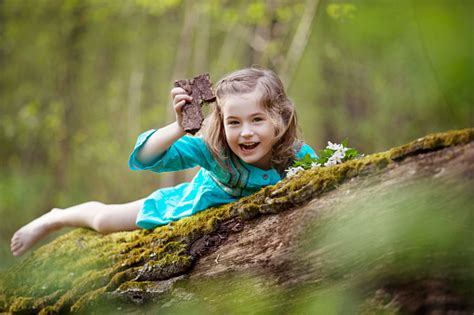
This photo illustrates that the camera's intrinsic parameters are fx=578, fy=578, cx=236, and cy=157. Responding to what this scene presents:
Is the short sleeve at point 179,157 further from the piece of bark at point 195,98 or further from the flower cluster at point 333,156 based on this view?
the flower cluster at point 333,156

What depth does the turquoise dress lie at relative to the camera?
304 cm

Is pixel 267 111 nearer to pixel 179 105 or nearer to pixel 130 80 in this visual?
pixel 179 105

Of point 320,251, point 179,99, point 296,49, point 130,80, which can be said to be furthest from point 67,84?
point 320,251

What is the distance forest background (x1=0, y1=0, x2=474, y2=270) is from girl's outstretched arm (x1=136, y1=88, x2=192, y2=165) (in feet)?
21.6

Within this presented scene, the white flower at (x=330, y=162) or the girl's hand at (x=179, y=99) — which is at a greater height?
the girl's hand at (x=179, y=99)

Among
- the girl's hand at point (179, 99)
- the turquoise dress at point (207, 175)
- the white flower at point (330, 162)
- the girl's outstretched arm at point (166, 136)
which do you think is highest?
the girl's hand at point (179, 99)

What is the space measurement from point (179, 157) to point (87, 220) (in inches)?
34.1

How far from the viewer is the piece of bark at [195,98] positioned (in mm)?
2555

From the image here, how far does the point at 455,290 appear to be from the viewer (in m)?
1.49

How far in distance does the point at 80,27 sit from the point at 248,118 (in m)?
10.9

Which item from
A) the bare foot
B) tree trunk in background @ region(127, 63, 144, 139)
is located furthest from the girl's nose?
tree trunk in background @ region(127, 63, 144, 139)

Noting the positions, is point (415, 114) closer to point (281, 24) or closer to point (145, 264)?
point (281, 24)

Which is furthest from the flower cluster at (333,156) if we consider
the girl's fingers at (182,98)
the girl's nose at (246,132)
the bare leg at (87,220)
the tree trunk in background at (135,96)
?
the tree trunk in background at (135,96)

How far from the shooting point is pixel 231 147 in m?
2.99
